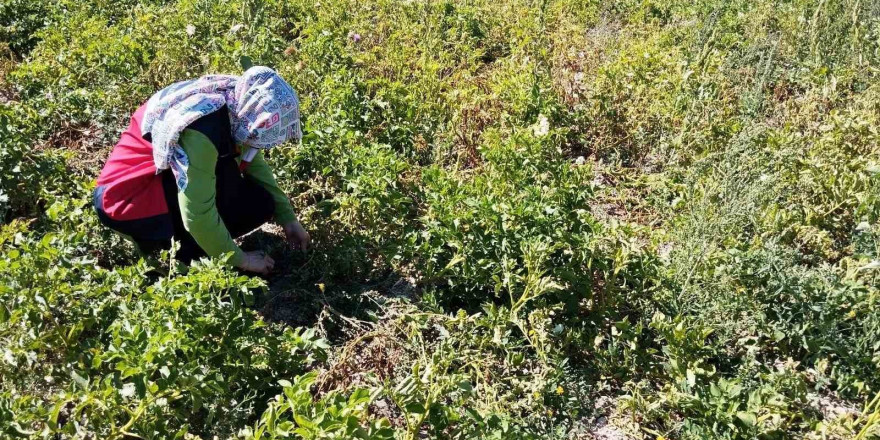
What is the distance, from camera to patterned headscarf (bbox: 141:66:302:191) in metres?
2.60

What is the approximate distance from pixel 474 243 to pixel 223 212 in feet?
3.78

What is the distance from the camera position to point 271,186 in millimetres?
3201

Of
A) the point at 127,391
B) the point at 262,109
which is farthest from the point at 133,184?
the point at 127,391

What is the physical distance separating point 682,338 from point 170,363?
1.79m

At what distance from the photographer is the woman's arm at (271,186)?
3166 millimetres

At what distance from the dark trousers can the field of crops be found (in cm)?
12

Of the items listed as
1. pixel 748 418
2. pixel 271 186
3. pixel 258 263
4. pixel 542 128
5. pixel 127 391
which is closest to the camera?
pixel 127 391

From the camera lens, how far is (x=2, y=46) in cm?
472

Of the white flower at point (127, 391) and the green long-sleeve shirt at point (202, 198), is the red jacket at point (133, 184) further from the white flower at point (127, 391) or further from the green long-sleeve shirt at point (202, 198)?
the white flower at point (127, 391)

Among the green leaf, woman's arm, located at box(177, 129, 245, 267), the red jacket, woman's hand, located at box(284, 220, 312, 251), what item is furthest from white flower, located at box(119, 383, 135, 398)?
the green leaf

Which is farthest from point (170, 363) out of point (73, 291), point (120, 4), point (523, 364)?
point (120, 4)

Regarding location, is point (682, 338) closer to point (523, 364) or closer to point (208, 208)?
point (523, 364)

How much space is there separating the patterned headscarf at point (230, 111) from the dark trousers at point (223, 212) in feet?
0.71

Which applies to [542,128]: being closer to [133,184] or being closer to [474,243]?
[474,243]
